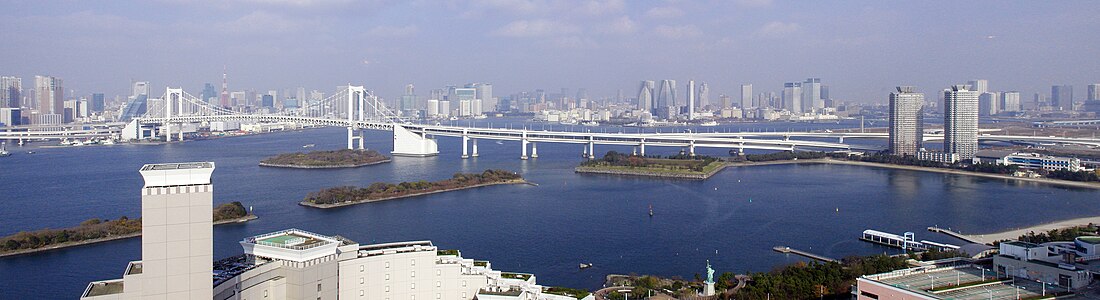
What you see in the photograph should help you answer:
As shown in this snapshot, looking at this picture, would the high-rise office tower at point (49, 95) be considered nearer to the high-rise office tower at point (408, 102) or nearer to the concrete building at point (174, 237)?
the high-rise office tower at point (408, 102)

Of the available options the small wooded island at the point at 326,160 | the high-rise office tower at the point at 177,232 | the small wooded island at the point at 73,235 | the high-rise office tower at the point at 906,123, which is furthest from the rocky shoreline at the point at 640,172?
the high-rise office tower at the point at 177,232

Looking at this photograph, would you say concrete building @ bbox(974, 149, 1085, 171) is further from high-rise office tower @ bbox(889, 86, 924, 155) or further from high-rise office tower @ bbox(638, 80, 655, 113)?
high-rise office tower @ bbox(638, 80, 655, 113)

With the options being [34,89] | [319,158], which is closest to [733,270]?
[319,158]

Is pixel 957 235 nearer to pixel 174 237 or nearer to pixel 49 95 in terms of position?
pixel 174 237

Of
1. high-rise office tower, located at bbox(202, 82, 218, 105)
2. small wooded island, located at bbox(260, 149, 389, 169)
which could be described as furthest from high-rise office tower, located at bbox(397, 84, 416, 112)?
small wooded island, located at bbox(260, 149, 389, 169)

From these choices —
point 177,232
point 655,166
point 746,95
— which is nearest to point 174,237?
point 177,232

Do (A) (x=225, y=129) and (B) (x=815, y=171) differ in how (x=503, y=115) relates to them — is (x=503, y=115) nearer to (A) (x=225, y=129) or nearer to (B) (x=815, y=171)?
(A) (x=225, y=129)
